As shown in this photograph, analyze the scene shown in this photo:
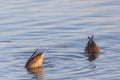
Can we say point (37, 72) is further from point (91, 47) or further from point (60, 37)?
point (60, 37)

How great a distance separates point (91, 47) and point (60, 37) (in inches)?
72.6

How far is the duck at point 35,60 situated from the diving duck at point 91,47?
1.76 m

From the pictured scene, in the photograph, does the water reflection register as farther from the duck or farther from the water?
the duck

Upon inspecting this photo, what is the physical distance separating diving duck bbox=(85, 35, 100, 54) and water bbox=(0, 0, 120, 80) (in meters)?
0.17

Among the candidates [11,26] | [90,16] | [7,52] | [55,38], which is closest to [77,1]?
[90,16]

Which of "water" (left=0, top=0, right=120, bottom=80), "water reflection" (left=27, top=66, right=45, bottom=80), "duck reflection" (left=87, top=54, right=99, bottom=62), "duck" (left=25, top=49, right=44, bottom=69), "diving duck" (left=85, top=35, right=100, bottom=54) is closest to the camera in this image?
"water reflection" (left=27, top=66, right=45, bottom=80)

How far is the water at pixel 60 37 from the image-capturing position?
15.9m

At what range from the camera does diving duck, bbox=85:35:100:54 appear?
1828 centimetres

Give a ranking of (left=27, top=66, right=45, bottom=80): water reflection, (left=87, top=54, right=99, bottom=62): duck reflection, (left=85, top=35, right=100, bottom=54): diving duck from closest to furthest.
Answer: (left=27, top=66, right=45, bottom=80): water reflection, (left=87, top=54, right=99, bottom=62): duck reflection, (left=85, top=35, right=100, bottom=54): diving duck

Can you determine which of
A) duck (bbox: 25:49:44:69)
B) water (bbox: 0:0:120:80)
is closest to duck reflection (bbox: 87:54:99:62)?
water (bbox: 0:0:120:80)

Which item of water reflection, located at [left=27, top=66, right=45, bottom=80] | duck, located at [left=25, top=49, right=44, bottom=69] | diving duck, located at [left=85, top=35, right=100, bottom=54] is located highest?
diving duck, located at [left=85, top=35, right=100, bottom=54]

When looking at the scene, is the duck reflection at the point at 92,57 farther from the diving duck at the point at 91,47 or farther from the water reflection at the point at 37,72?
the water reflection at the point at 37,72

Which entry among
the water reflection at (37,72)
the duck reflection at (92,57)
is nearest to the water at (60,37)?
the water reflection at (37,72)

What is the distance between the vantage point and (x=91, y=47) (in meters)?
18.2
